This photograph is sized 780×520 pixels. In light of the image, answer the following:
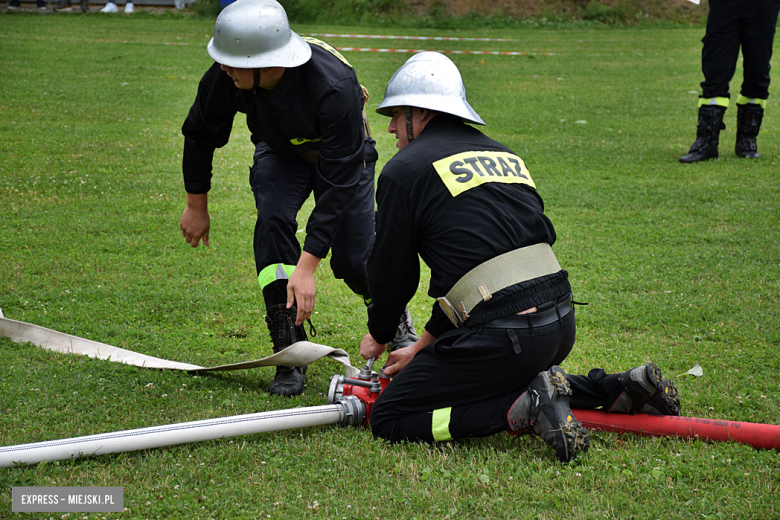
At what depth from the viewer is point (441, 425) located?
3.11 meters

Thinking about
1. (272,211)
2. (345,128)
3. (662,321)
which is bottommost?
(662,321)

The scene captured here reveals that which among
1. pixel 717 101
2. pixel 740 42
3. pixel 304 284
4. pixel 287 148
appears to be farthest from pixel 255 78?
pixel 740 42

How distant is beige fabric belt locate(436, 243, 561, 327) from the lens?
3.00 metres

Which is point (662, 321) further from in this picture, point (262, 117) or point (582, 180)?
point (582, 180)

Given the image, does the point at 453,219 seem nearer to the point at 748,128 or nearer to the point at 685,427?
the point at 685,427

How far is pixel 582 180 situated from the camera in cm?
783

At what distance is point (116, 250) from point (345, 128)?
2993 mm

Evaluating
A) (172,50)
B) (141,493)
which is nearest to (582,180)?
(141,493)

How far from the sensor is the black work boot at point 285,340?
366 cm

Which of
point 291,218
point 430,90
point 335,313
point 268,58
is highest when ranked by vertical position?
point 268,58

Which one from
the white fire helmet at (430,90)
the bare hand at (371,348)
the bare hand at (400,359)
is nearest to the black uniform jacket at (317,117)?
the white fire helmet at (430,90)

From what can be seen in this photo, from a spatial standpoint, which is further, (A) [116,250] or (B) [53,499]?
(A) [116,250]

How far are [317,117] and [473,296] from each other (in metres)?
1.17

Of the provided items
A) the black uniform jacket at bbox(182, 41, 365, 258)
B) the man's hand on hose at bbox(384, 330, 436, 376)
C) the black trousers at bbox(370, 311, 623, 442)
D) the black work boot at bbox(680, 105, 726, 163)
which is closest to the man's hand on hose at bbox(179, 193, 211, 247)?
the black uniform jacket at bbox(182, 41, 365, 258)
